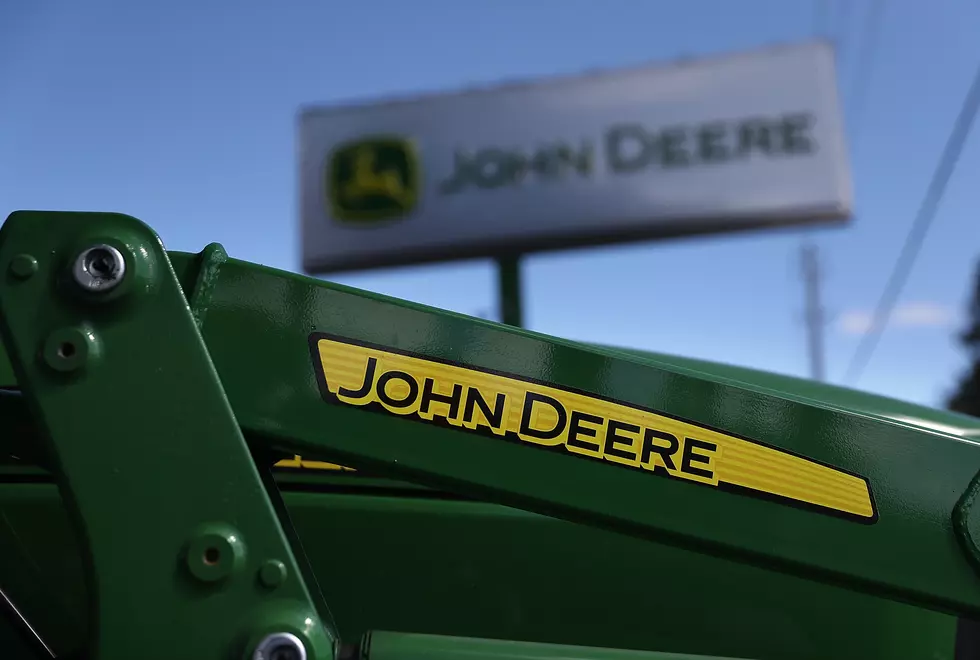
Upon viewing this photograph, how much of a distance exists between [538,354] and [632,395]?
0.16 m

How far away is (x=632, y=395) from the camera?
1.21 metres

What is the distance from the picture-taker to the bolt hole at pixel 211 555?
1096mm

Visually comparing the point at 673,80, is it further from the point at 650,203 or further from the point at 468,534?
the point at 468,534

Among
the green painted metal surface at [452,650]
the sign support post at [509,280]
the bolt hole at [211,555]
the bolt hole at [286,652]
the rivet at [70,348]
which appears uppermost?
the rivet at [70,348]

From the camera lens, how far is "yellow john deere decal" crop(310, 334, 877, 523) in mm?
1190

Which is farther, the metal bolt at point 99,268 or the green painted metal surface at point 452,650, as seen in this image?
the green painted metal surface at point 452,650

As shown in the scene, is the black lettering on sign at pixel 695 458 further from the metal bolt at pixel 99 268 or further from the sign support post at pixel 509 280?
the sign support post at pixel 509 280

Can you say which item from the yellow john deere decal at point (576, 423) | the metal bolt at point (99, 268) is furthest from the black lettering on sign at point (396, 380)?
the metal bolt at point (99, 268)

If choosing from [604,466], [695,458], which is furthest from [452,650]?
[695,458]

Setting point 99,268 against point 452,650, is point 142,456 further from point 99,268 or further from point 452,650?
point 452,650

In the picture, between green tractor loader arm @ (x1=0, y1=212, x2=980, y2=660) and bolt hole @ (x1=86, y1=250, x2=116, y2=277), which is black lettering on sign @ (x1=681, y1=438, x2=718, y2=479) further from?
bolt hole @ (x1=86, y1=250, x2=116, y2=277)

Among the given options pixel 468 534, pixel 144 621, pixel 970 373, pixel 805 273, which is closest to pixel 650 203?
pixel 468 534

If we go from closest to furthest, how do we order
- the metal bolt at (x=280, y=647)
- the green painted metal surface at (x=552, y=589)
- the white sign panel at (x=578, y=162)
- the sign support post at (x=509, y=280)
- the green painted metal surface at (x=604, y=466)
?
the metal bolt at (x=280, y=647) < the green painted metal surface at (x=604, y=466) < the green painted metal surface at (x=552, y=589) < the white sign panel at (x=578, y=162) < the sign support post at (x=509, y=280)

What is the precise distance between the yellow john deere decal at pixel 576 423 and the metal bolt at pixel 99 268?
0.29 m
